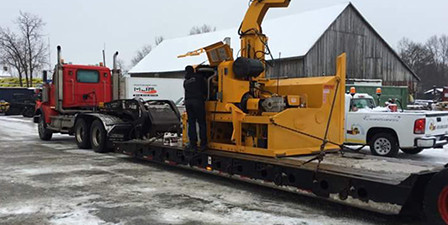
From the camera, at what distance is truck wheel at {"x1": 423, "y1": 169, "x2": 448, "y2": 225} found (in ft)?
16.0

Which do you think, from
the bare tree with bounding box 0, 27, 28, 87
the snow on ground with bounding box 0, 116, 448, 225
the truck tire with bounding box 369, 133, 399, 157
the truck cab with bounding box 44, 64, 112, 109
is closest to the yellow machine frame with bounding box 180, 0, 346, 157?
the snow on ground with bounding box 0, 116, 448, 225

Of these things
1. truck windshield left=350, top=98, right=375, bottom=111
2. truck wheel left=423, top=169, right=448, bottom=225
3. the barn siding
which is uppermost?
the barn siding

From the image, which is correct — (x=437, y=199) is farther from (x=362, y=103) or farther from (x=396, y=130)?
(x=362, y=103)

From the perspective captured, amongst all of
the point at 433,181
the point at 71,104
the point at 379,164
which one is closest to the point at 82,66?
the point at 71,104

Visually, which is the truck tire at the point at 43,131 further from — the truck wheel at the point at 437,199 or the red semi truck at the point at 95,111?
the truck wheel at the point at 437,199

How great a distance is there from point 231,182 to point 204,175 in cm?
92

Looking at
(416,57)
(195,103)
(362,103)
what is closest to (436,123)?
(362,103)

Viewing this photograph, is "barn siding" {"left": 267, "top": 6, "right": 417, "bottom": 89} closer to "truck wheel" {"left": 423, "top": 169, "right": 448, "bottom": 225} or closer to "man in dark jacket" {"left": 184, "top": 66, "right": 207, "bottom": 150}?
"man in dark jacket" {"left": 184, "top": 66, "right": 207, "bottom": 150}

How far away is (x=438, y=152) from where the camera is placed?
13062 millimetres

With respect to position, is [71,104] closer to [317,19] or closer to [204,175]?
[204,175]

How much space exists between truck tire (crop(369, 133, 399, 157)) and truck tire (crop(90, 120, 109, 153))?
7569 mm

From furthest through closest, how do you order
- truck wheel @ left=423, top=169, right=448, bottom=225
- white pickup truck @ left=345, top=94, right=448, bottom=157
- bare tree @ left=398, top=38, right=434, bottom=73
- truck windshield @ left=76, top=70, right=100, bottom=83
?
bare tree @ left=398, top=38, right=434, bottom=73 < truck windshield @ left=76, top=70, right=100, bottom=83 < white pickup truck @ left=345, top=94, right=448, bottom=157 < truck wheel @ left=423, top=169, right=448, bottom=225

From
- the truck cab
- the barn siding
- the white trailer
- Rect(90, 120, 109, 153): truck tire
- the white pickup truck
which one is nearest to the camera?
the white pickup truck

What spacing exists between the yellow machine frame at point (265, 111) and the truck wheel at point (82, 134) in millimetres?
6085
